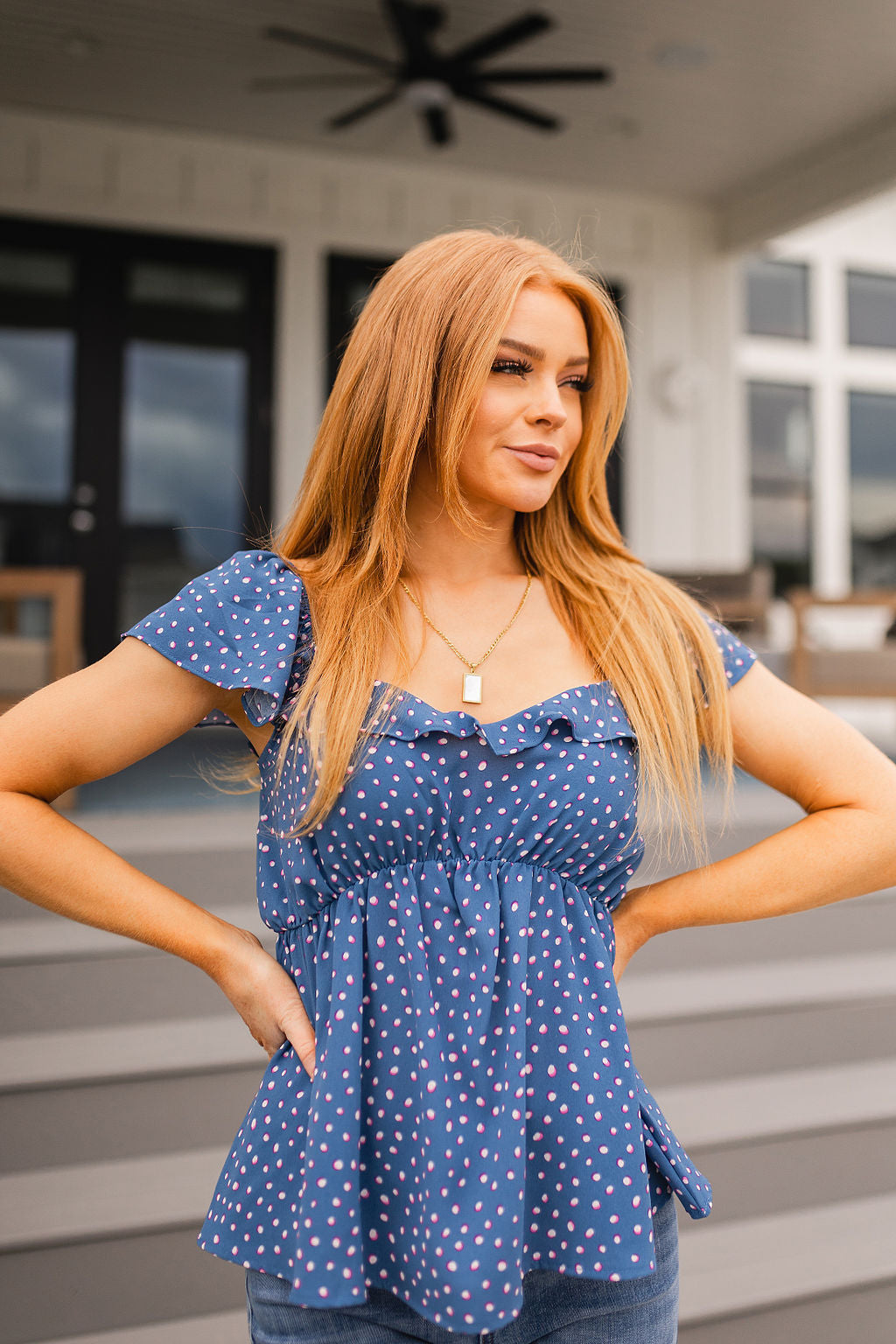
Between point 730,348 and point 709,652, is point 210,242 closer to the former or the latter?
point 730,348

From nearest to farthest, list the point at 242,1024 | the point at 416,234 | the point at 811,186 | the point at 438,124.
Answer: the point at 242,1024 < the point at 438,124 < the point at 811,186 < the point at 416,234

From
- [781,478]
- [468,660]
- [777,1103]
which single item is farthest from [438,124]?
[468,660]

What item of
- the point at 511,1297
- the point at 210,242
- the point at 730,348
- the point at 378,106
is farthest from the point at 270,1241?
the point at 730,348

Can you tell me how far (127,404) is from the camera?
5.75 meters

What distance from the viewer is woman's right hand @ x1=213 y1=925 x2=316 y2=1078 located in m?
0.92

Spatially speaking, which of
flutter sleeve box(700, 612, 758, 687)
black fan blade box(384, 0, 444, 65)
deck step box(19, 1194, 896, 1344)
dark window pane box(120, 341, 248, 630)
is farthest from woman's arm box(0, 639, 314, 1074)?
dark window pane box(120, 341, 248, 630)

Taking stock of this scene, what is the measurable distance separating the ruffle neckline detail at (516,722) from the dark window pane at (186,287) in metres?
5.48

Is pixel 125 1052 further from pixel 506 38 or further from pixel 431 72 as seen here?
pixel 431 72

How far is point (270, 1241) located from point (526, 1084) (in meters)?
0.25

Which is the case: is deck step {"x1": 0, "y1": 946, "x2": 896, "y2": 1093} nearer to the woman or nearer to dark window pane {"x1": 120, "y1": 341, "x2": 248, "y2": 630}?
the woman

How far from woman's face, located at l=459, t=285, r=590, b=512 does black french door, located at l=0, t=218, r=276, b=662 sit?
179 inches

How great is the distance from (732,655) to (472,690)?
0.28 metres

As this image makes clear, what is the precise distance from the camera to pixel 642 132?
5844 mm

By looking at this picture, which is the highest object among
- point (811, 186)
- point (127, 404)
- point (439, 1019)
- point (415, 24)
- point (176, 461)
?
point (811, 186)
